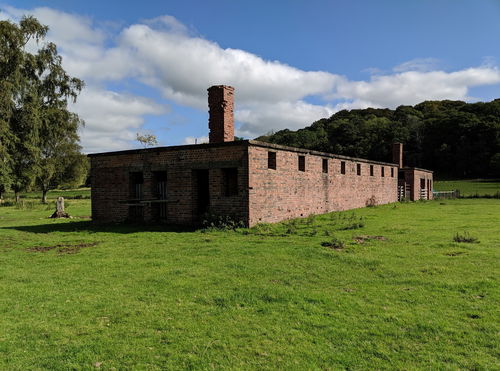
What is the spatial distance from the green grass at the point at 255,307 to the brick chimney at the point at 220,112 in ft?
23.1

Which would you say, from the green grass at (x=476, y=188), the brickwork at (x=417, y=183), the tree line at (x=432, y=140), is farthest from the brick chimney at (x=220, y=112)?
the tree line at (x=432, y=140)

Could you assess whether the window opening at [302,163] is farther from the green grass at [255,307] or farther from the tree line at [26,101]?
the tree line at [26,101]

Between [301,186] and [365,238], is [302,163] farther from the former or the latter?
[365,238]

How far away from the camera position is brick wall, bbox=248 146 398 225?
45.6ft

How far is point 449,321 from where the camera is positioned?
182 inches

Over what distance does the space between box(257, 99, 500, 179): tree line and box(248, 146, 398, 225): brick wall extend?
49970 millimetres

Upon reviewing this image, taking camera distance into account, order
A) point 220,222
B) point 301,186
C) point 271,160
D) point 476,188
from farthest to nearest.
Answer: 1. point 476,188
2. point 301,186
3. point 271,160
4. point 220,222

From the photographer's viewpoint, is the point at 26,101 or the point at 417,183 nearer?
the point at 26,101

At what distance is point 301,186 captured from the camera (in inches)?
663

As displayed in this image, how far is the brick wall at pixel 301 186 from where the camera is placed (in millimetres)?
13898

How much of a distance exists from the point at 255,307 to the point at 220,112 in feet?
Result: 38.6

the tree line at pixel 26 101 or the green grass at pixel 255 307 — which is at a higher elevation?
the tree line at pixel 26 101

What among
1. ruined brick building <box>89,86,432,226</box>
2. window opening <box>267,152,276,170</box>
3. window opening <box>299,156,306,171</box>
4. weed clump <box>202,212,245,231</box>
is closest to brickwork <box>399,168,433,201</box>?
ruined brick building <box>89,86,432,226</box>

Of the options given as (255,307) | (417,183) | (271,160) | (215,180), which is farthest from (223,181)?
A: (417,183)
